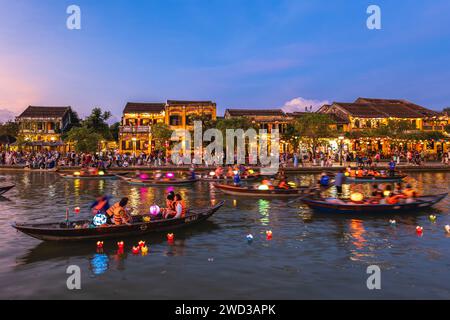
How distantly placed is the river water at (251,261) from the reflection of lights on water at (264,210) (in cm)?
10

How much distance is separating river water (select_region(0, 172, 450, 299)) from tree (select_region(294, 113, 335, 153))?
1442 inches

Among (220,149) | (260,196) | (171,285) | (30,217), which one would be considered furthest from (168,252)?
(220,149)

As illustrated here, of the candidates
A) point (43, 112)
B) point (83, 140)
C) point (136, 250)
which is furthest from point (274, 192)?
point (43, 112)

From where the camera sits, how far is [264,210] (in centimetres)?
2155

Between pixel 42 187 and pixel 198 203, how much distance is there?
15.6 metres

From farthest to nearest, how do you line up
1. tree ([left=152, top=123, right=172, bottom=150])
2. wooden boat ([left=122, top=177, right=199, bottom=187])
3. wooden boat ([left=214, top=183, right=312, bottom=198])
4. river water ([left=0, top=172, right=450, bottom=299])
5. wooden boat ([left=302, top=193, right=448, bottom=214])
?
tree ([left=152, top=123, right=172, bottom=150]), wooden boat ([left=122, top=177, right=199, bottom=187]), wooden boat ([left=214, top=183, right=312, bottom=198]), wooden boat ([left=302, top=193, right=448, bottom=214]), river water ([left=0, top=172, right=450, bottom=299])

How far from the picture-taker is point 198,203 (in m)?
24.7

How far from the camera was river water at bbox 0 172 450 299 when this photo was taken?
393 inches

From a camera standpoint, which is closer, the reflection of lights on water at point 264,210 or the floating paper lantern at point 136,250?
the floating paper lantern at point 136,250

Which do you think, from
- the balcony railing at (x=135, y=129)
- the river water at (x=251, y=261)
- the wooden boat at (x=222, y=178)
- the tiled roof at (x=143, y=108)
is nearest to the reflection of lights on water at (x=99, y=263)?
the river water at (x=251, y=261)

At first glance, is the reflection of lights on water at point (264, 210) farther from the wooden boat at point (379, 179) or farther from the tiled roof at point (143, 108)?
the tiled roof at point (143, 108)

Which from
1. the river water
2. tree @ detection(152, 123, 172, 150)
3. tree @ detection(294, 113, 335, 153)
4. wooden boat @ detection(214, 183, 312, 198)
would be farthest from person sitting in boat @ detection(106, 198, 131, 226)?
tree @ detection(294, 113, 335, 153)

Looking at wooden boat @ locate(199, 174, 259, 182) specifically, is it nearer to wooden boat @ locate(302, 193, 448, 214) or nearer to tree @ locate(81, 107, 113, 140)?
wooden boat @ locate(302, 193, 448, 214)

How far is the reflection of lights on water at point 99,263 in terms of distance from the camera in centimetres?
1142
